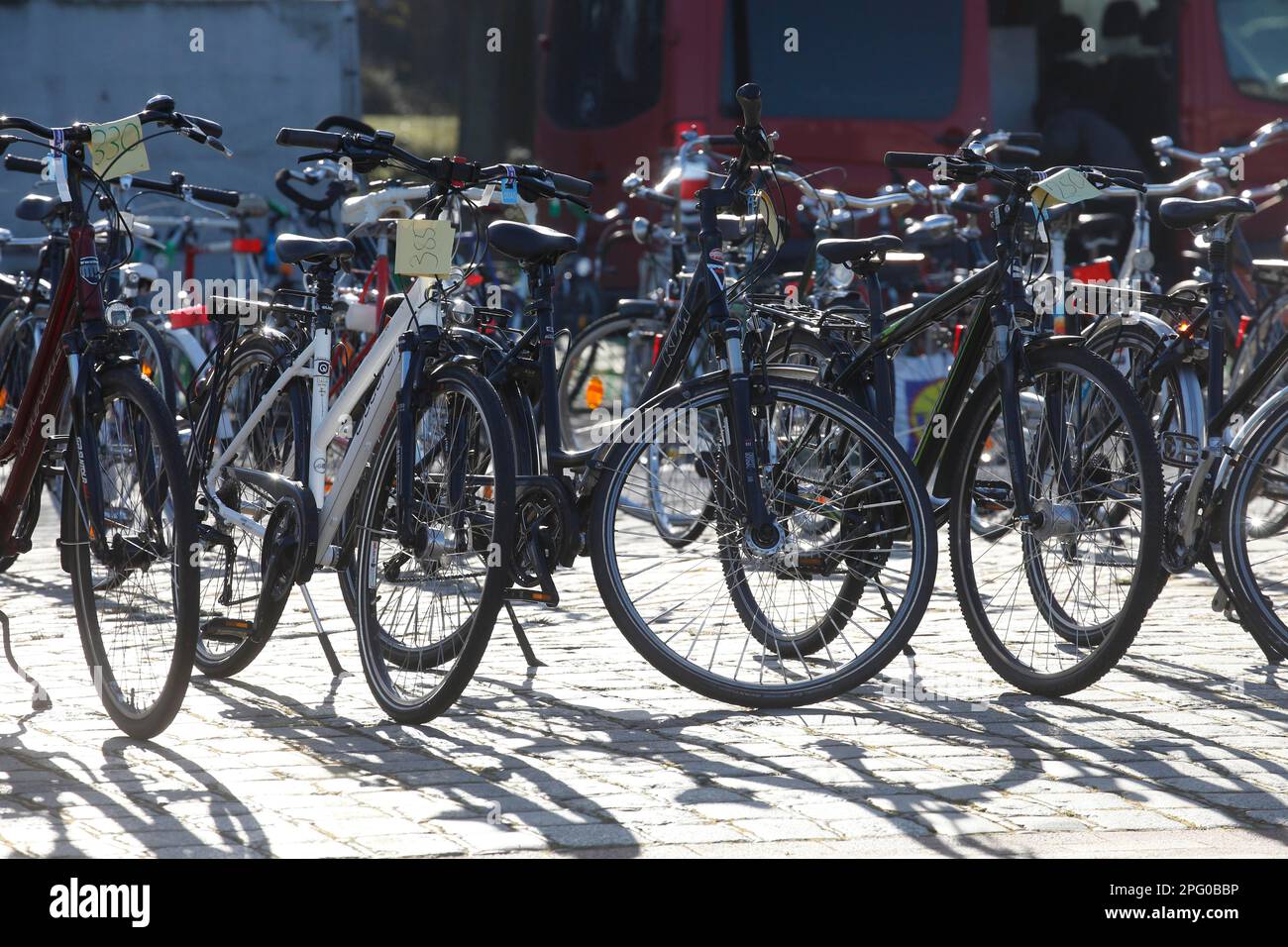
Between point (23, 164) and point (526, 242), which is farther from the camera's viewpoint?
point (23, 164)

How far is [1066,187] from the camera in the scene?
16.2 ft

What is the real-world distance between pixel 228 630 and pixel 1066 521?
7.33 ft

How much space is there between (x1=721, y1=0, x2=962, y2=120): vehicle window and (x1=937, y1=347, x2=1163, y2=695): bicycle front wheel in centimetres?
616

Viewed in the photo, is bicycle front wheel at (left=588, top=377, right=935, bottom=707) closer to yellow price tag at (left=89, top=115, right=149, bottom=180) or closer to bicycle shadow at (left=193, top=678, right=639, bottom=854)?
bicycle shadow at (left=193, top=678, right=639, bottom=854)

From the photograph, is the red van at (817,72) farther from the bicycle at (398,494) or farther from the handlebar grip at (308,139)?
the handlebar grip at (308,139)

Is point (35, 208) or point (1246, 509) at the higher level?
point (35, 208)

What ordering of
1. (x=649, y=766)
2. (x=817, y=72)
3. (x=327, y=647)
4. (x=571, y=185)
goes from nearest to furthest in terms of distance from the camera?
(x=649, y=766) < (x=571, y=185) < (x=327, y=647) < (x=817, y=72)

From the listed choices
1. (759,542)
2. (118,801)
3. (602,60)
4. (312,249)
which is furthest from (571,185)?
(602,60)

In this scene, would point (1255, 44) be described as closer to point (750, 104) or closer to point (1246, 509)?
point (1246, 509)

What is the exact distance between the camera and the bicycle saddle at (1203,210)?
5.53 meters

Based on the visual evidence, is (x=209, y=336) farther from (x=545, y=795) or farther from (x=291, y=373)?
(x=545, y=795)

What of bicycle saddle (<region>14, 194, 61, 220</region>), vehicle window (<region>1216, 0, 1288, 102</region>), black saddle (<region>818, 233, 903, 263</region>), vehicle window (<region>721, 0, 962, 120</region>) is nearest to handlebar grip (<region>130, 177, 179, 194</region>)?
bicycle saddle (<region>14, 194, 61, 220</region>)

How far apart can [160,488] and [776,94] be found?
7.24m

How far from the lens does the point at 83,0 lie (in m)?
11.5
